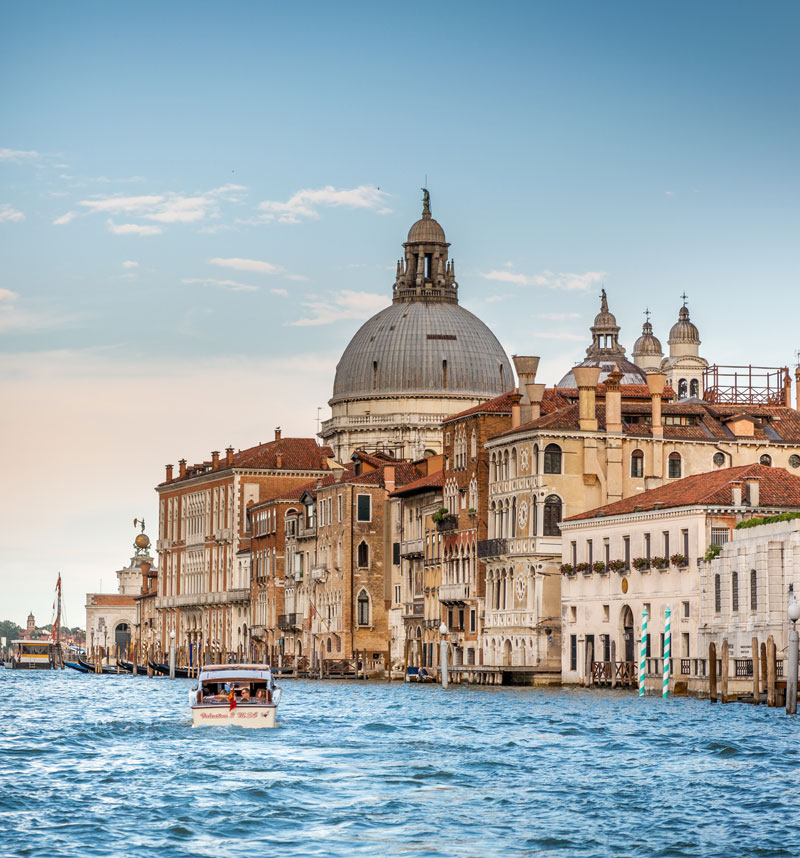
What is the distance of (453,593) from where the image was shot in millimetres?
86000

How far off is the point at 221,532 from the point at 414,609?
3671cm

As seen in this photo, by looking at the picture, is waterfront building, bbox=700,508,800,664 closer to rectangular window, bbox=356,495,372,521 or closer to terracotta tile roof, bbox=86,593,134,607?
rectangular window, bbox=356,495,372,521

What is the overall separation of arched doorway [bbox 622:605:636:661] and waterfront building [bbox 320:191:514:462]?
2227 inches

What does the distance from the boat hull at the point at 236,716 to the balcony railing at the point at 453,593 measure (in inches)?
1518

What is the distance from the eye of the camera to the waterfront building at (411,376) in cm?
12888

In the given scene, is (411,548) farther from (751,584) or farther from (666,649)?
(751,584)

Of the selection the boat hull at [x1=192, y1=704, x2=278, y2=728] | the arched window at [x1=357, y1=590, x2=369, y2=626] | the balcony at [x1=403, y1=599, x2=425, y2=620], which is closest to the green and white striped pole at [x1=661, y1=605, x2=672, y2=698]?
the boat hull at [x1=192, y1=704, x2=278, y2=728]

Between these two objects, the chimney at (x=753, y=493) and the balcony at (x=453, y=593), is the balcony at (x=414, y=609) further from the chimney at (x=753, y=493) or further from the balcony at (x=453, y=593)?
the chimney at (x=753, y=493)

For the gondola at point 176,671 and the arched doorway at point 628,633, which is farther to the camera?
the gondola at point 176,671

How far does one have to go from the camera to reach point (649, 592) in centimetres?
6794

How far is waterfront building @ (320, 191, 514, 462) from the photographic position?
423ft

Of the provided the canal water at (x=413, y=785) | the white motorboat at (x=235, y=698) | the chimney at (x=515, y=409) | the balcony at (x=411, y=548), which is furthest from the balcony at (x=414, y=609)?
the white motorboat at (x=235, y=698)

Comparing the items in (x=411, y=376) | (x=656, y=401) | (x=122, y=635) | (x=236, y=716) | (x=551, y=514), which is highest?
(x=411, y=376)

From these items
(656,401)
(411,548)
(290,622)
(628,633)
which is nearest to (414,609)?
(411,548)
